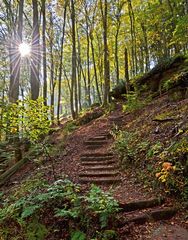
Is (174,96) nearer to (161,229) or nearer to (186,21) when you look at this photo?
(186,21)

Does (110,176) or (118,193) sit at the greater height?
(110,176)

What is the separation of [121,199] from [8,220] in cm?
255

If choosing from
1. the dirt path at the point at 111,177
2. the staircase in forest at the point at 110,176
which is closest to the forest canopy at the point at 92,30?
the dirt path at the point at 111,177

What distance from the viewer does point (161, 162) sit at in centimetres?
515

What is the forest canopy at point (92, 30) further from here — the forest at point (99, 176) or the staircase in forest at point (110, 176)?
the staircase in forest at point (110, 176)

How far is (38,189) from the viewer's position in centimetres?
589

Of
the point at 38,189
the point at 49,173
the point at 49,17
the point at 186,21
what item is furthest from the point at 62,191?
the point at 49,17

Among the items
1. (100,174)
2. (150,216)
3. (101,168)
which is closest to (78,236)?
(150,216)

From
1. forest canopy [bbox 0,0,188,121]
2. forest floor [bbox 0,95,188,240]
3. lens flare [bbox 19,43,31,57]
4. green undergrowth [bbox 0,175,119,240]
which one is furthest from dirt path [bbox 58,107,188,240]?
lens flare [bbox 19,43,31,57]

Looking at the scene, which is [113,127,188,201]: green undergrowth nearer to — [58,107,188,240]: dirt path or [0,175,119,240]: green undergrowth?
[58,107,188,240]: dirt path

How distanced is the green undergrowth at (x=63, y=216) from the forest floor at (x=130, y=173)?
Result: 368 millimetres

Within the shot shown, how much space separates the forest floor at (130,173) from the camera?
12.9ft

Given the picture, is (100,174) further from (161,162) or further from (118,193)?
(161,162)

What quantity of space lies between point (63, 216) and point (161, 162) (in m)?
2.35
